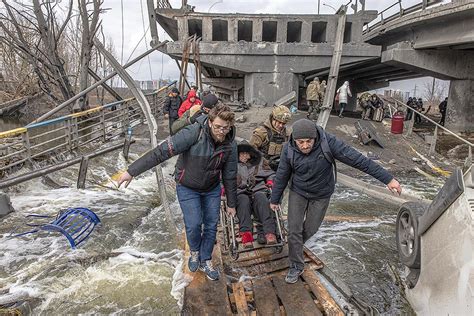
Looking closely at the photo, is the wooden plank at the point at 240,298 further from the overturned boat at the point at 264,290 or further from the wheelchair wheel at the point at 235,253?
the wheelchair wheel at the point at 235,253

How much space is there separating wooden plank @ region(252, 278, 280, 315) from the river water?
829 mm

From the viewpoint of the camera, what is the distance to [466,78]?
13.0 metres

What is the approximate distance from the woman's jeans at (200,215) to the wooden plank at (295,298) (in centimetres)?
81

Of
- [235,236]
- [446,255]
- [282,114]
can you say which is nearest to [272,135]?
[282,114]

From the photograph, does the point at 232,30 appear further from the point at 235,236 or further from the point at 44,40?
the point at 235,236

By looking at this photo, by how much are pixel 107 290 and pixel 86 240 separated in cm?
149

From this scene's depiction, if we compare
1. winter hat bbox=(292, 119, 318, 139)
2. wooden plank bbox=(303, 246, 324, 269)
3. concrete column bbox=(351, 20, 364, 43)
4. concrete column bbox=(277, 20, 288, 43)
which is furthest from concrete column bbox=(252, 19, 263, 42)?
winter hat bbox=(292, 119, 318, 139)

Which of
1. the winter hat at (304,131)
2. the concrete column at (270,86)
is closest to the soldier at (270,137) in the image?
the winter hat at (304,131)

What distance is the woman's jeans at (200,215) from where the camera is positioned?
10.7 ft

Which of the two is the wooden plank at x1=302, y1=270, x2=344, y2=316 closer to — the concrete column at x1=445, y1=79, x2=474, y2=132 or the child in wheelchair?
the child in wheelchair

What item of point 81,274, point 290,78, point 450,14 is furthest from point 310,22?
point 81,274

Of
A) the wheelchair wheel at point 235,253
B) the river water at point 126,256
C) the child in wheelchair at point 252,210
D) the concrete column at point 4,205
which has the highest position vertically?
the child in wheelchair at point 252,210

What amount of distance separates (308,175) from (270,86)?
37.5ft

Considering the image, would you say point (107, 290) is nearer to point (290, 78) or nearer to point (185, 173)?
point (185, 173)
